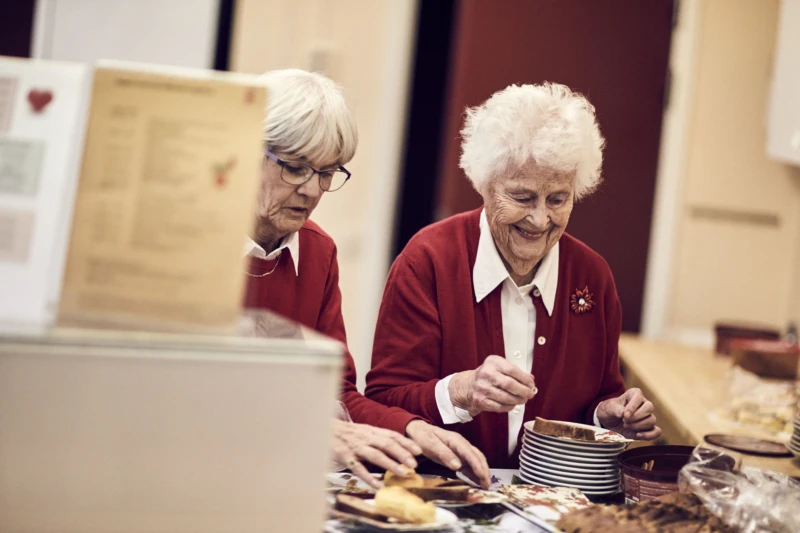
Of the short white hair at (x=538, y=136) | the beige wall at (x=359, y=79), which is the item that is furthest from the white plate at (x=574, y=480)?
the beige wall at (x=359, y=79)

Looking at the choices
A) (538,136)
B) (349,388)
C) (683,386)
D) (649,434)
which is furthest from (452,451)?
(683,386)

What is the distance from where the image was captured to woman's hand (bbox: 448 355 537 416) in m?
1.61

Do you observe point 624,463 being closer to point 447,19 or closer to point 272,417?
point 272,417

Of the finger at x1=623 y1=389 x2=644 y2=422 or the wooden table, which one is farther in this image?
the wooden table

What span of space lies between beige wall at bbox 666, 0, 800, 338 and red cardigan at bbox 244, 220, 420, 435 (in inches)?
100

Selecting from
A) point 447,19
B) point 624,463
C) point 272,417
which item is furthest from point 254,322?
point 447,19

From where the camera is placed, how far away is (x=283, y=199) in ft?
5.74

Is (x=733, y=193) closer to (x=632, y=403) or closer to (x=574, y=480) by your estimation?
(x=632, y=403)

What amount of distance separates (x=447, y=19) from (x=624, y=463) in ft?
13.3

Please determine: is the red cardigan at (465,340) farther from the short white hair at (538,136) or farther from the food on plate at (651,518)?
the food on plate at (651,518)

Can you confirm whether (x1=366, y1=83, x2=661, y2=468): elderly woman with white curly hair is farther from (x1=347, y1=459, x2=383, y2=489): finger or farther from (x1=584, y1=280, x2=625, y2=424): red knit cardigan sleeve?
(x1=347, y1=459, x2=383, y2=489): finger

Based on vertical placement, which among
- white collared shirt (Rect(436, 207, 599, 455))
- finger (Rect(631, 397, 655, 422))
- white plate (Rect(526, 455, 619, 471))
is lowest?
white plate (Rect(526, 455, 619, 471))

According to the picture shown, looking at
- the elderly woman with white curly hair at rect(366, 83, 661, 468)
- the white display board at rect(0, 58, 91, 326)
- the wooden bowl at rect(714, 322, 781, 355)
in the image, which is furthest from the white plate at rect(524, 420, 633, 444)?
the wooden bowl at rect(714, 322, 781, 355)

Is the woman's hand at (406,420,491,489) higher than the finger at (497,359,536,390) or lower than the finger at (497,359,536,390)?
lower
